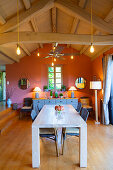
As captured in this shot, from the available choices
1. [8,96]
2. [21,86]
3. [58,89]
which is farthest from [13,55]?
[58,89]

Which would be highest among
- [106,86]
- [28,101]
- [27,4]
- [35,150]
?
[27,4]

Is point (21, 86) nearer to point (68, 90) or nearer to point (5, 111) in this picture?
point (5, 111)

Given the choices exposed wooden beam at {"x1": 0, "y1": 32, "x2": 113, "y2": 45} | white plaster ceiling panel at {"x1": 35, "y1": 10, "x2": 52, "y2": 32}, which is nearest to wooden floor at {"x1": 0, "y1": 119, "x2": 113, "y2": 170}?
exposed wooden beam at {"x1": 0, "y1": 32, "x2": 113, "y2": 45}

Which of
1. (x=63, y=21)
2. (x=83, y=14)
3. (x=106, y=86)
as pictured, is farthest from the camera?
(x=63, y=21)

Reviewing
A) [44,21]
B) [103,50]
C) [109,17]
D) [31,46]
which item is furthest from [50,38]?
[31,46]

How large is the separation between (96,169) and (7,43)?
366 cm

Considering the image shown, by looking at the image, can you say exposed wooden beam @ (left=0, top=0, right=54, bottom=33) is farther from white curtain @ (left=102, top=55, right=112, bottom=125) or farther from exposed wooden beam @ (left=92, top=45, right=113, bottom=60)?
white curtain @ (left=102, top=55, right=112, bottom=125)

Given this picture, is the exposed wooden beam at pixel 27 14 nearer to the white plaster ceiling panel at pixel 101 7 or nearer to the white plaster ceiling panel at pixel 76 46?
the white plaster ceiling panel at pixel 101 7

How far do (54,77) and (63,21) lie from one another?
2.75m

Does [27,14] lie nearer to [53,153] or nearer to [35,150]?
[35,150]

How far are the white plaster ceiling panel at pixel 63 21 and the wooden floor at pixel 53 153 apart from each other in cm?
390

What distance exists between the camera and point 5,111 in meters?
5.51

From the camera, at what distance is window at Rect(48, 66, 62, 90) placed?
654 centimetres

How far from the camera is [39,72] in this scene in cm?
648
